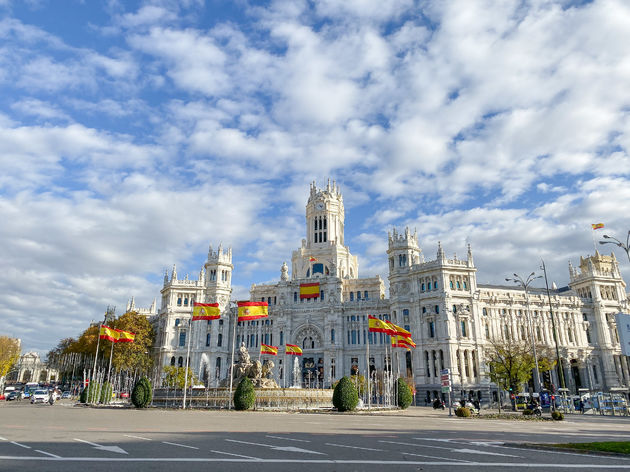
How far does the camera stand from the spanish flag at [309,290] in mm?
92312

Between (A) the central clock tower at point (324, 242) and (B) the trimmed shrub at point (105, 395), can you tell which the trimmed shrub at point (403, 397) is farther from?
(A) the central clock tower at point (324, 242)

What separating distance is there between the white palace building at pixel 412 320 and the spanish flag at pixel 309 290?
121 centimetres

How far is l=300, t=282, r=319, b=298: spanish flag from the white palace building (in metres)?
1.21

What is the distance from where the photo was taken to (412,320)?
8056cm

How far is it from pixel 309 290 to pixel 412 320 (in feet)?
73.5

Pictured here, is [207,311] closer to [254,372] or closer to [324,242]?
[254,372]

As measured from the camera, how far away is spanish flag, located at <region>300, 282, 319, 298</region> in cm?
9231

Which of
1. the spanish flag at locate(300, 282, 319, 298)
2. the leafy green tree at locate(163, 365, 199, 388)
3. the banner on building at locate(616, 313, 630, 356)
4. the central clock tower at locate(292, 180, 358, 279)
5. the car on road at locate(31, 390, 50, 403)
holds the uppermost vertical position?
the central clock tower at locate(292, 180, 358, 279)

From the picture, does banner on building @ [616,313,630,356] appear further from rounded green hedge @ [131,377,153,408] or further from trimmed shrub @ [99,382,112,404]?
trimmed shrub @ [99,382,112,404]

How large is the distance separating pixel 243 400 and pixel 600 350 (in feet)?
248

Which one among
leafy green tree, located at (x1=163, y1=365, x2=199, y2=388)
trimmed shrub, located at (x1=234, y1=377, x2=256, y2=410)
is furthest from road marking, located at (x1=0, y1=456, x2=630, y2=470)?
leafy green tree, located at (x1=163, y1=365, x2=199, y2=388)

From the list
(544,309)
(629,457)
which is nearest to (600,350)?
(544,309)

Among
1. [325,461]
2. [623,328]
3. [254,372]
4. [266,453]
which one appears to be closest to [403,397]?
[254,372]

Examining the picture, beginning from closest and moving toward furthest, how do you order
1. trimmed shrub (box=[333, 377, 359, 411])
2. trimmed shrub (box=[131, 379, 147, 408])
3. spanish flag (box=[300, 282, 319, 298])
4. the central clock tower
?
trimmed shrub (box=[333, 377, 359, 411]) → trimmed shrub (box=[131, 379, 147, 408]) → spanish flag (box=[300, 282, 319, 298]) → the central clock tower
